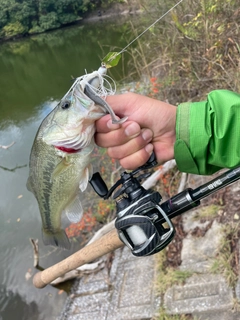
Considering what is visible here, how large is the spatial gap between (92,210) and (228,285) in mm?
2924

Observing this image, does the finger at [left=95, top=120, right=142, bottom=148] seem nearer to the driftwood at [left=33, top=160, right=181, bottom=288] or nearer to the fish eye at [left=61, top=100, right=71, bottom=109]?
the fish eye at [left=61, top=100, right=71, bottom=109]

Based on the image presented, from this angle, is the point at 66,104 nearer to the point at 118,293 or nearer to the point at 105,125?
the point at 105,125

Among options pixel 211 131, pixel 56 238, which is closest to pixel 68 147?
pixel 211 131

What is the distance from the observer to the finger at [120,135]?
1545 mm

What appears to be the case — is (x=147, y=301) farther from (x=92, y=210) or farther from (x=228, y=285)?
(x=92, y=210)

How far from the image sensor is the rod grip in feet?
8.00

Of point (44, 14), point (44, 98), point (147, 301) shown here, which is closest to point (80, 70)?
point (44, 98)

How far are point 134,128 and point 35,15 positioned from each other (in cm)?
4282

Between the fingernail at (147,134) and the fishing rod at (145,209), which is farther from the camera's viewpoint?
the fingernail at (147,134)

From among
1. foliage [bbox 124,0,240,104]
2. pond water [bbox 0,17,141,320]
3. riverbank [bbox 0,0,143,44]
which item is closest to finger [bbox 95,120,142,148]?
foliage [bbox 124,0,240,104]

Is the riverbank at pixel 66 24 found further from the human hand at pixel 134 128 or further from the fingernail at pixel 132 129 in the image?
the fingernail at pixel 132 129

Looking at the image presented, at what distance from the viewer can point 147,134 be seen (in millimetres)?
1657

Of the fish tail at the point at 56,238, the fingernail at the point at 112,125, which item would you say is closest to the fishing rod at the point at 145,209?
the fingernail at the point at 112,125

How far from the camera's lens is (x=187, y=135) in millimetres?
1561
